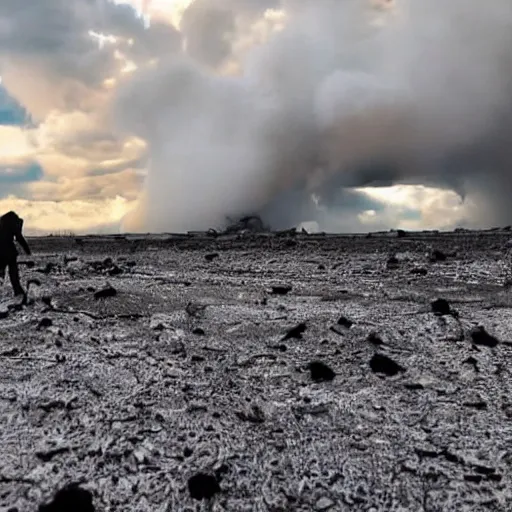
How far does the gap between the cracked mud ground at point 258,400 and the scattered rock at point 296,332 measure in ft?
0.15

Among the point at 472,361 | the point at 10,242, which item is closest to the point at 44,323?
the point at 10,242

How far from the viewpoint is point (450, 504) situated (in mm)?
4922

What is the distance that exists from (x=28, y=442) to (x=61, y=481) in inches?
33.6

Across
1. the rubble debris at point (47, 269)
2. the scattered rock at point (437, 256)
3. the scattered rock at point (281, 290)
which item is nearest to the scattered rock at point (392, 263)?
the scattered rock at point (437, 256)

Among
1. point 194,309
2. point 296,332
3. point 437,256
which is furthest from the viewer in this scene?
point 437,256

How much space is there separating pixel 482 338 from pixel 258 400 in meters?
3.84

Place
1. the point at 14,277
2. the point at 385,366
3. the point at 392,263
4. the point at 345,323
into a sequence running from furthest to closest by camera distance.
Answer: the point at 392,263 < the point at 14,277 < the point at 345,323 < the point at 385,366

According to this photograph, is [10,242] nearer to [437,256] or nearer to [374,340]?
[374,340]

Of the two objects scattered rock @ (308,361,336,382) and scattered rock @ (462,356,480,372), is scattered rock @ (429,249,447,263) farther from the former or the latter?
scattered rock @ (308,361,336,382)

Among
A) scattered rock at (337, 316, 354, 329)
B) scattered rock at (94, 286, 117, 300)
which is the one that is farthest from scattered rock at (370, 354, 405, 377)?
scattered rock at (94, 286, 117, 300)

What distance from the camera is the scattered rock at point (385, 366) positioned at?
7672mm

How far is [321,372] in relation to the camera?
→ 7570 mm

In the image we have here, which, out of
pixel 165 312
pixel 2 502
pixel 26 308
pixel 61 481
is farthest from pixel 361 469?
pixel 26 308

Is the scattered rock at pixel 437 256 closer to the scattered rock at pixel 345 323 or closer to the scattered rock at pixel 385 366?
the scattered rock at pixel 345 323
